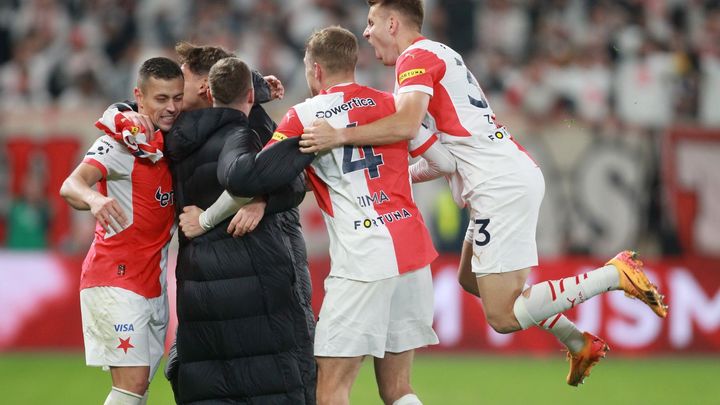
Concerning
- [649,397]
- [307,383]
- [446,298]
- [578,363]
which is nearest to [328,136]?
[307,383]

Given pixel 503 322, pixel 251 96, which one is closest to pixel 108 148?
pixel 251 96

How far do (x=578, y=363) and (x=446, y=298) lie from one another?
18.2 feet

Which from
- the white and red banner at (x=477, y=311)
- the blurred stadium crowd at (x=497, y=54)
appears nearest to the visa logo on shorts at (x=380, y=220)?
the white and red banner at (x=477, y=311)

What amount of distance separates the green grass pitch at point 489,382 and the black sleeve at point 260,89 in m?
4.25

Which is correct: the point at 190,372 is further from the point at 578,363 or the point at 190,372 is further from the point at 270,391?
the point at 578,363

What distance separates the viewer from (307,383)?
6.44 metres

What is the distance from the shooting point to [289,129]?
6.25 meters

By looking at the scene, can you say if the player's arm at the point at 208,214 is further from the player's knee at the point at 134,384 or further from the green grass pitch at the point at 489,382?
the green grass pitch at the point at 489,382

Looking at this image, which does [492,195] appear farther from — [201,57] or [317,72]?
[201,57]

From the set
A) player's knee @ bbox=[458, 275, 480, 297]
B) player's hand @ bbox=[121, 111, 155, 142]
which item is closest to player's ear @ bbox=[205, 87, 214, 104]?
player's hand @ bbox=[121, 111, 155, 142]

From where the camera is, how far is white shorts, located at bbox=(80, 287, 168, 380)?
6.66 meters

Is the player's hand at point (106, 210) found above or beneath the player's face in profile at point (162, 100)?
beneath

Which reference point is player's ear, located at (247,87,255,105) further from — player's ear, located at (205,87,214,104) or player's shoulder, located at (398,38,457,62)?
player's shoulder, located at (398,38,457,62)

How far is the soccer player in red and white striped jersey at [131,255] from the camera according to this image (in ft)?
21.7
